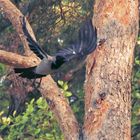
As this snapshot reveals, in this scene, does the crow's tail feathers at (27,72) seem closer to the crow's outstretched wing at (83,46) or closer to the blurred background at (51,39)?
the crow's outstretched wing at (83,46)

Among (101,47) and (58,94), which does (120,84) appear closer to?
(101,47)

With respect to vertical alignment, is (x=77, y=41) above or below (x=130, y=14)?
above

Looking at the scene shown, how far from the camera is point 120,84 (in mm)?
4219

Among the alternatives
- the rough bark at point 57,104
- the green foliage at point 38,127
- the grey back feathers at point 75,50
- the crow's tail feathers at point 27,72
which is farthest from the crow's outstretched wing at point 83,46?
the green foliage at point 38,127

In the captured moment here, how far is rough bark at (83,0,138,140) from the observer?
4.09 m

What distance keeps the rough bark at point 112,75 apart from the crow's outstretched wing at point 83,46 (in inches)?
39.3

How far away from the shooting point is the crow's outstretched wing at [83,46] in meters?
3.17

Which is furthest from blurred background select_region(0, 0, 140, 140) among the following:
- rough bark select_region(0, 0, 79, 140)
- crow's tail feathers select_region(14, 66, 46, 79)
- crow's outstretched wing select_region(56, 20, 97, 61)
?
crow's outstretched wing select_region(56, 20, 97, 61)

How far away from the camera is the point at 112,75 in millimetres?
4273

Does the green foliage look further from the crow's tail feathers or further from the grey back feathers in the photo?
the grey back feathers

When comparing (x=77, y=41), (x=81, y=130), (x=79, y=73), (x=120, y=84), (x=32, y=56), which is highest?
(x=77, y=41)

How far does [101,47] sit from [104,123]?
2.43 feet

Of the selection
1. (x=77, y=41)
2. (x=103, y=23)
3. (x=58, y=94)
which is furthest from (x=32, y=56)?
(x=77, y=41)

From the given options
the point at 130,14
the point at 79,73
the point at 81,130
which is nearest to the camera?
the point at 81,130
